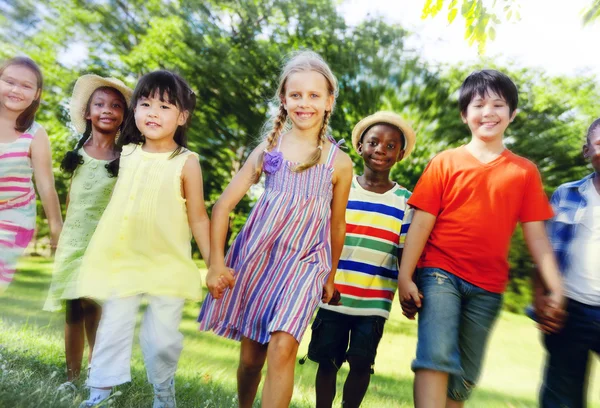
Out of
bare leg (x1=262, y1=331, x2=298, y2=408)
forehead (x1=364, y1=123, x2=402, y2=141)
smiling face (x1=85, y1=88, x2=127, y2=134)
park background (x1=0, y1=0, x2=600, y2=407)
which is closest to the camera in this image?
bare leg (x1=262, y1=331, x2=298, y2=408)

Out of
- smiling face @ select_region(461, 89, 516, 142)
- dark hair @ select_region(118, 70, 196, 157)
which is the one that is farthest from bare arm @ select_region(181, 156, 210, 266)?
smiling face @ select_region(461, 89, 516, 142)

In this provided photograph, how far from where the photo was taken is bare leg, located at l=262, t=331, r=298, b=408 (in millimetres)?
2445

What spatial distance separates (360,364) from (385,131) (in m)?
1.29

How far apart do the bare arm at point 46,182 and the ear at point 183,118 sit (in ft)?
2.63

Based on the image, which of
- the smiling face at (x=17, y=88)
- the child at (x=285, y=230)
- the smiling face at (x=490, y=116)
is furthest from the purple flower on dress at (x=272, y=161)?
the smiling face at (x=17, y=88)

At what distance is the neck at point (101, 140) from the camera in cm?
336

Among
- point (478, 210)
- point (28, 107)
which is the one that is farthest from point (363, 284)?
point (28, 107)

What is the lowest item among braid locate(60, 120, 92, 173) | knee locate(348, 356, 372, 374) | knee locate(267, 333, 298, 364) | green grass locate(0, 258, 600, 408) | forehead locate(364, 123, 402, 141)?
green grass locate(0, 258, 600, 408)

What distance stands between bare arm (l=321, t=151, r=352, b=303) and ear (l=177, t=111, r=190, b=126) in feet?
2.36

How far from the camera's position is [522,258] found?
1007 centimetres

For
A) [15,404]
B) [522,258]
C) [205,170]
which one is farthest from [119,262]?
[205,170]

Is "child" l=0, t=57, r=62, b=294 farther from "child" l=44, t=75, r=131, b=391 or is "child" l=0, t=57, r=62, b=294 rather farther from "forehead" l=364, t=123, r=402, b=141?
"forehead" l=364, t=123, r=402, b=141

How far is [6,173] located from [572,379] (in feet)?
9.68

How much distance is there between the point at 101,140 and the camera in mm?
3363
